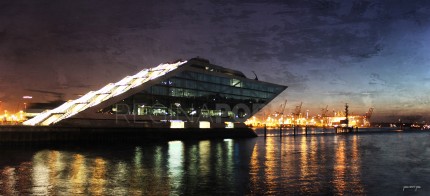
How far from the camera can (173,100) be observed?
2817 inches

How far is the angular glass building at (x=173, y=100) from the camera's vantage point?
196ft

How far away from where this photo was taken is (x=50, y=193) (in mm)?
15352

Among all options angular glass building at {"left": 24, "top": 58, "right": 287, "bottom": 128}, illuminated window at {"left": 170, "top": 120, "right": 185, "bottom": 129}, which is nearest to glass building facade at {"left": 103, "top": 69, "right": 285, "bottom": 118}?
angular glass building at {"left": 24, "top": 58, "right": 287, "bottom": 128}

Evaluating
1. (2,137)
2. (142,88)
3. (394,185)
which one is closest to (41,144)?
(2,137)

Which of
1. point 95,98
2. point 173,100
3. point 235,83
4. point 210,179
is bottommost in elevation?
point 210,179

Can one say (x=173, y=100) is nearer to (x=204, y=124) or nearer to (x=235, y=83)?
(x=204, y=124)

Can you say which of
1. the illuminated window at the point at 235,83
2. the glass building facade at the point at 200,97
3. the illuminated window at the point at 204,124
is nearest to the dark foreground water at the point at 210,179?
the glass building facade at the point at 200,97

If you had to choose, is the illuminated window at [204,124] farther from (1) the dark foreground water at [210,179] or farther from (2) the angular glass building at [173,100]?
(1) the dark foreground water at [210,179]

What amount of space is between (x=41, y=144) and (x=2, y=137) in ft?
14.0

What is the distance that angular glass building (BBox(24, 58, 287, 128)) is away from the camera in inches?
2349

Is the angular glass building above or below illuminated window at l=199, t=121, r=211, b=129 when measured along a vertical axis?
above

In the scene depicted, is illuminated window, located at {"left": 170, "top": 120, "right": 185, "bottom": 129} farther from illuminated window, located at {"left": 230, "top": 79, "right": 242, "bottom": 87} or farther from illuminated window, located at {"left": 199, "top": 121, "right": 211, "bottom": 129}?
illuminated window, located at {"left": 230, "top": 79, "right": 242, "bottom": 87}

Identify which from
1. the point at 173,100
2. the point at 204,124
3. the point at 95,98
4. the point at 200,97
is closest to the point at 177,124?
the point at 173,100

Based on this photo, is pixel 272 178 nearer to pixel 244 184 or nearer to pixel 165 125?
pixel 244 184
